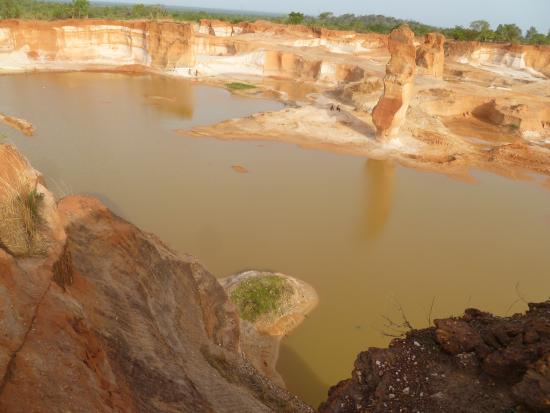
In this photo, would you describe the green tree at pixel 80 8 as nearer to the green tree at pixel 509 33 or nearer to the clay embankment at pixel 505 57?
the clay embankment at pixel 505 57

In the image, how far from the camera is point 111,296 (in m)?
5.26

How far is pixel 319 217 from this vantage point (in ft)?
49.2

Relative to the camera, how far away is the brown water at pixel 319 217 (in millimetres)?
10812

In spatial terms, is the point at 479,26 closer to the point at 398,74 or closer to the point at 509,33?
the point at 509,33

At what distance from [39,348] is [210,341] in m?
3.11

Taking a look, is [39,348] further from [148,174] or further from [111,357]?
[148,174]

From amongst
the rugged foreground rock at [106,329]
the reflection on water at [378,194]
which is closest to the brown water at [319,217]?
the reflection on water at [378,194]

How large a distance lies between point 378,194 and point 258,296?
9.69 m

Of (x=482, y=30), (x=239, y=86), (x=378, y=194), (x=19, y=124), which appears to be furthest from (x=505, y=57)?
(x=19, y=124)

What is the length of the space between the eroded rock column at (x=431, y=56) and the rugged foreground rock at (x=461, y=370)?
35.3 meters

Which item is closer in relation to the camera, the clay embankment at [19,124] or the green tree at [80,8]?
the clay embankment at [19,124]

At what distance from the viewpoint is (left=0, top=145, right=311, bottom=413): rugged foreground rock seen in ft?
11.3

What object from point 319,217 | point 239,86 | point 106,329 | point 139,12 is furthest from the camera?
point 139,12

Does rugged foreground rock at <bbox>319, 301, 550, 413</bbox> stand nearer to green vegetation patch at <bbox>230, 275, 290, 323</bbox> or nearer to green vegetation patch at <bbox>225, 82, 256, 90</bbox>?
green vegetation patch at <bbox>230, 275, 290, 323</bbox>
